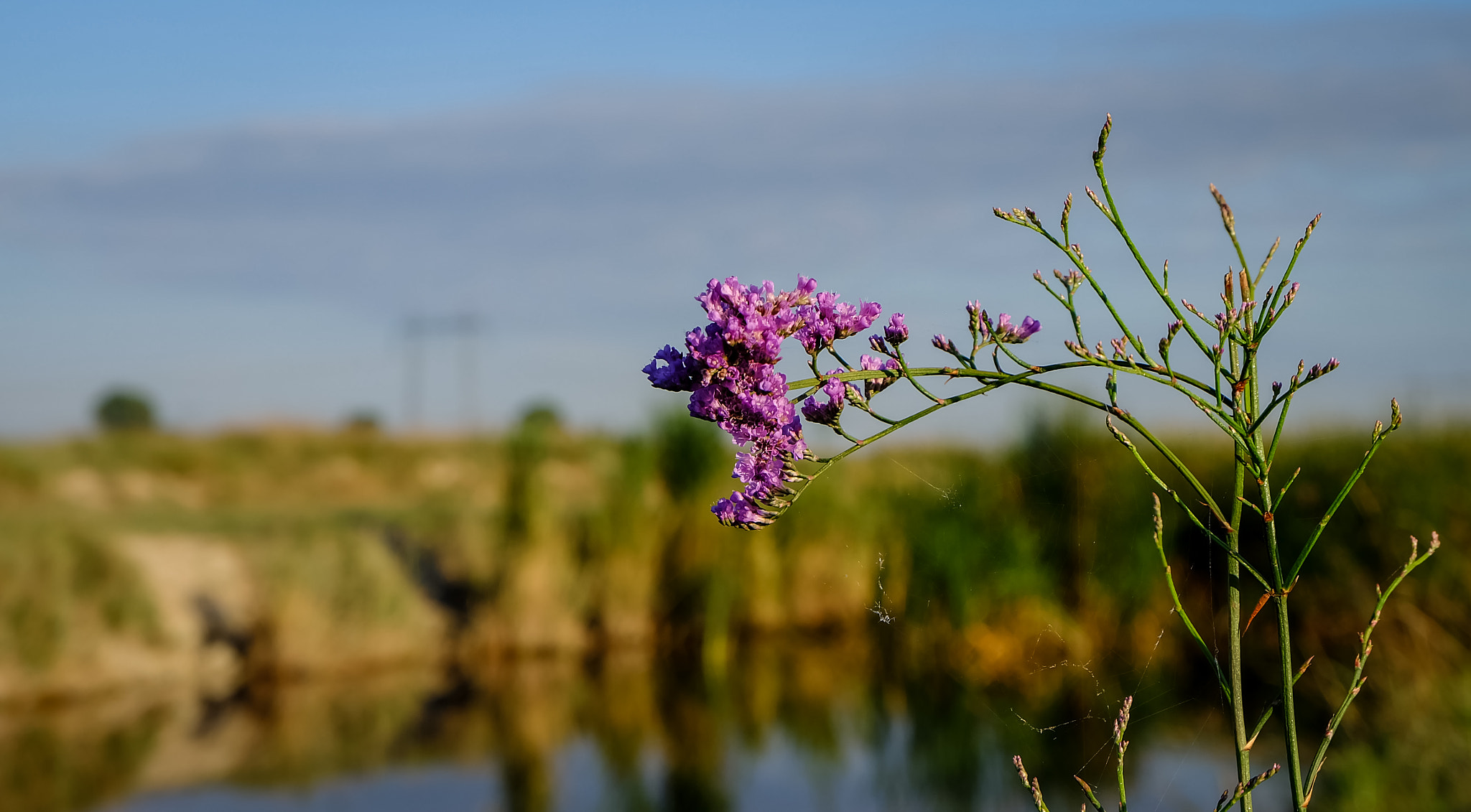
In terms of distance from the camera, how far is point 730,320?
1.28m

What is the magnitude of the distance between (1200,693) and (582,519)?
7214mm

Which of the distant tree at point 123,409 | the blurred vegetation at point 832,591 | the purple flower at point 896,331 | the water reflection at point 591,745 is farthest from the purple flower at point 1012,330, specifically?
the distant tree at point 123,409

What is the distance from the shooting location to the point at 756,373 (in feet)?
4.23

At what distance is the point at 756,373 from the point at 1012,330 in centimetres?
34

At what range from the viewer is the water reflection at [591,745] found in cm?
996

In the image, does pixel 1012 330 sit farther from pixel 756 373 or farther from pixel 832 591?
pixel 832 591

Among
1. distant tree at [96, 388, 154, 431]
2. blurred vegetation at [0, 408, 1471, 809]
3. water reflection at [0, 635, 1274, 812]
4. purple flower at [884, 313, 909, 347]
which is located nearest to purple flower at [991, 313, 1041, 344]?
purple flower at [884, 313, 909, 347]

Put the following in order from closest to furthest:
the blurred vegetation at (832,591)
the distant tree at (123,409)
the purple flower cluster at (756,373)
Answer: the purple flower cluster at (756,373)
the blurred vegetation at (832,591)
the distant tree at (123,409)

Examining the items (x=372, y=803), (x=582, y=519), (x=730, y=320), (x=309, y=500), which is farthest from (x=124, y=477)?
(x=730, y=320)

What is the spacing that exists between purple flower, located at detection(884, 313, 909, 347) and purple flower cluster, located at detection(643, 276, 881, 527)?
2cm

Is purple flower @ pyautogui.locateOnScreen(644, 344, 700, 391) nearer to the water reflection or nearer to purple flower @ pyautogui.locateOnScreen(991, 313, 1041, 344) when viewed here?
purple flower @ pyautogui.locateOnScreen(991, 313, 1041, 344)

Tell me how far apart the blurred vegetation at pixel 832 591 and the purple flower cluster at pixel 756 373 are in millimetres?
7866

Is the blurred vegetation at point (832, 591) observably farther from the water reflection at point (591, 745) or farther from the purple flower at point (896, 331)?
the purple flower at point (896, 331)

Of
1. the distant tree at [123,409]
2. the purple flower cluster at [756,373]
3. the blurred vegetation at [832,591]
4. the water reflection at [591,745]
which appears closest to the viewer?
the purple flower cluster at [756,373]
